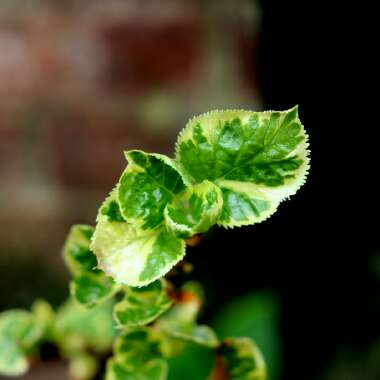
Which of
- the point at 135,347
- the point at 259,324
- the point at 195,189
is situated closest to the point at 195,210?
the point at 195,189

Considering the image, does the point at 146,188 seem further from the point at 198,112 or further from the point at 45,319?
the point at 198,112

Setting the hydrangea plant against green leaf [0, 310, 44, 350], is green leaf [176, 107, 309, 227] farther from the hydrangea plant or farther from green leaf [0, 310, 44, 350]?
green leaf [0, 310, 44, 350]

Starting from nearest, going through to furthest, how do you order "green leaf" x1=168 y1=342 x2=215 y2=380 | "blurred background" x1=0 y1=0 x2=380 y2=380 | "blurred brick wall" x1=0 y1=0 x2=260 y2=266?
"green leaf" x1=168 y1=342 x2=215 y2=380 → "blurred background" x1=0 y1=0 x2=380 y2=380 → "blurred brick wall" x1=0 y1=0 x2=260 y2=266

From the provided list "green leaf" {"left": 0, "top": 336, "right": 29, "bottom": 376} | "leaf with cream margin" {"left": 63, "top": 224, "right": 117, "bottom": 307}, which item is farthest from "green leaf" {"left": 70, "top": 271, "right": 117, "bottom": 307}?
"green leaf" {"left": 0, "top": 336, "right": 29, "bottom": 376}

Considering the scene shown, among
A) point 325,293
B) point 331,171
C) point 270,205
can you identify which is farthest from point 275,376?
point 270,205

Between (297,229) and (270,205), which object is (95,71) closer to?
(297,229)

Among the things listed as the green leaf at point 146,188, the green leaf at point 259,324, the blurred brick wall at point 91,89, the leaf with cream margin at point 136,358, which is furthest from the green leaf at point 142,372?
the blurred brick wall at point 91,89

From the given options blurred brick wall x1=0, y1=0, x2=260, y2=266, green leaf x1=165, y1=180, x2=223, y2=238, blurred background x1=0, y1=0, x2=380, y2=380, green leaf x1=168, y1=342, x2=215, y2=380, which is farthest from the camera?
blurred brick wall x1=0, y1=0, x2=260, y2=266

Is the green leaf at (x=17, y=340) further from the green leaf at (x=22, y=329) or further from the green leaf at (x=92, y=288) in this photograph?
the green leaf at (x=92, y=288)
